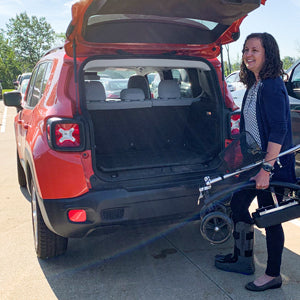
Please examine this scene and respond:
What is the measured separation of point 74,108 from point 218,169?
1248 mm

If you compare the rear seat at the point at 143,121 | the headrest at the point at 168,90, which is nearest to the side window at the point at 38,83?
the rear seat at the point at 143,121

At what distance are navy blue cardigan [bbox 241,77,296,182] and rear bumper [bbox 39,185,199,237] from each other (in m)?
0.70

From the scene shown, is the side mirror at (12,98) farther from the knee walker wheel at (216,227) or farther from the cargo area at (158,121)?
the knee walker wheel at (216,227)

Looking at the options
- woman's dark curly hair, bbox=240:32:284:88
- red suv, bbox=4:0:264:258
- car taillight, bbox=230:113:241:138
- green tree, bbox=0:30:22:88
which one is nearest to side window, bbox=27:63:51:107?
red suv, bbox=4:0:264:258

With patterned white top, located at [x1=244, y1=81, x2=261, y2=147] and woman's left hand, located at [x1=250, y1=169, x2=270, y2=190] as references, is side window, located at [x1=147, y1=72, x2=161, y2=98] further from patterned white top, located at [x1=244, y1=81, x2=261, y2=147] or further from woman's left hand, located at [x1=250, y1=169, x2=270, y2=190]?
woman's left hand, located at [x1=250, y1=169, x2=270, y2=190]

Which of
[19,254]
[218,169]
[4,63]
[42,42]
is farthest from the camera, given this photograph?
[42,42]

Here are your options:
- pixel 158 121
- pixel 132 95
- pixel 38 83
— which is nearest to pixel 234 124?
pixel 158 121

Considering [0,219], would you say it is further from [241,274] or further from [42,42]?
[42,42]

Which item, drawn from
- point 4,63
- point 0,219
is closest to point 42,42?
point 4,63

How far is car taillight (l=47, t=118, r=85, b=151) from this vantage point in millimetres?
2777

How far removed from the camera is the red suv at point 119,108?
2.79 m

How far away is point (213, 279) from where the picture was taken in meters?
2.99

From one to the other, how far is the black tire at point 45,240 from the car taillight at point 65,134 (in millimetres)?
627

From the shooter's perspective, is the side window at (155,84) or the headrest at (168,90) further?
the side window at (155,84)
